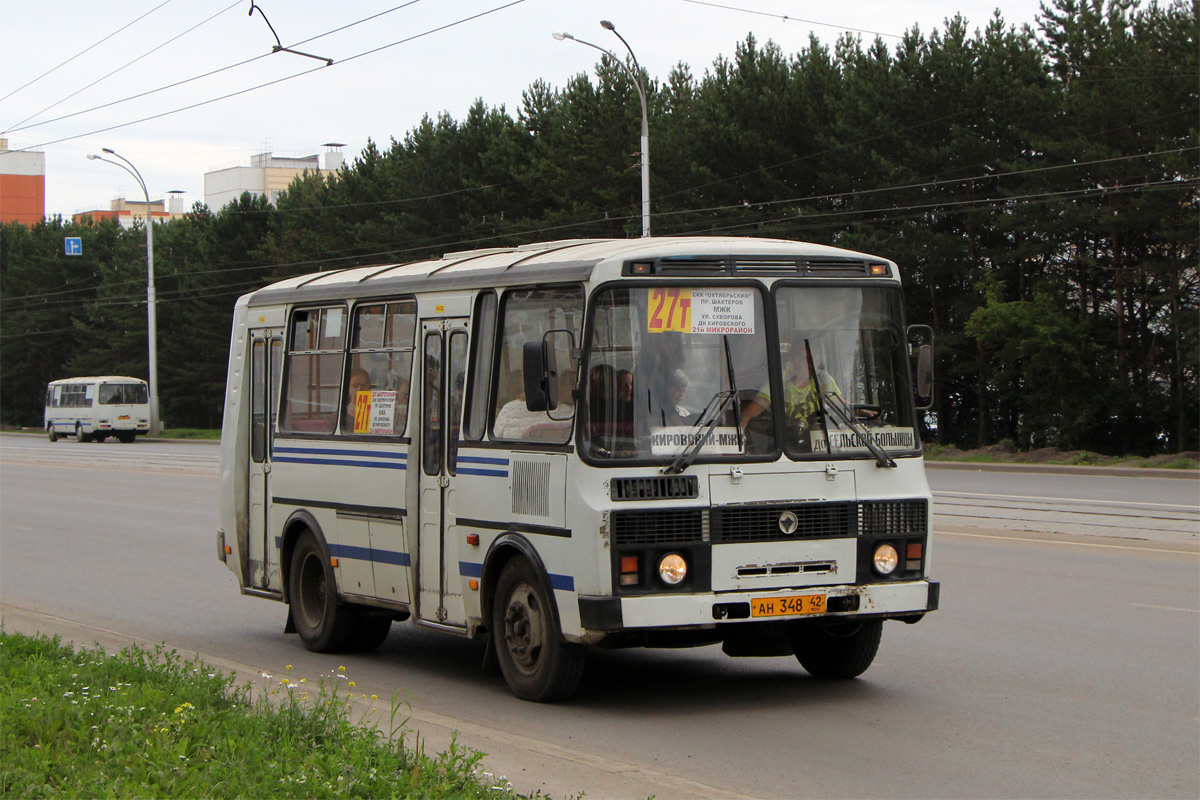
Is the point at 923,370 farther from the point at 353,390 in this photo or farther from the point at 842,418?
the point at 353,390

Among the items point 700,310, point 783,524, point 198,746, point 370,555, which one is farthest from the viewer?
point 370,555

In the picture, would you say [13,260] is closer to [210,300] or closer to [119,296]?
[119,296]

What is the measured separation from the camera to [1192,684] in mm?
8352

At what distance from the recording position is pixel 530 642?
8.16 metres

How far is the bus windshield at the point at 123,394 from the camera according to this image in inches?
2400

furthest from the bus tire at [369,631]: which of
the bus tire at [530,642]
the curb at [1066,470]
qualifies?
the curb at [1066,470]

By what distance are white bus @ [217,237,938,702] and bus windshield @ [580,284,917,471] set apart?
1 cm

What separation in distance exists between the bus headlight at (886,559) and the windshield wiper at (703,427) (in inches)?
46.2

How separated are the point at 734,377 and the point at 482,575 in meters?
1.89

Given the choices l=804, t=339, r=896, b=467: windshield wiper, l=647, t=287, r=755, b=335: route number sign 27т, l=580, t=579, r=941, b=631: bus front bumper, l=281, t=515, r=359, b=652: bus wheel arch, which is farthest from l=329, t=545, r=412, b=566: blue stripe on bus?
l=804, t=339, r=896, b=467: windshield wiper

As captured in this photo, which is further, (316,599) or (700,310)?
(316,599)

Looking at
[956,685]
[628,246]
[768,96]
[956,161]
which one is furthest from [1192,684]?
[768,96]

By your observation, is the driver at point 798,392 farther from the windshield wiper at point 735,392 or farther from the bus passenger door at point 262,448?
the bus passenger door at point 262,448

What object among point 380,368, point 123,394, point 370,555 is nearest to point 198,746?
point 370,555
